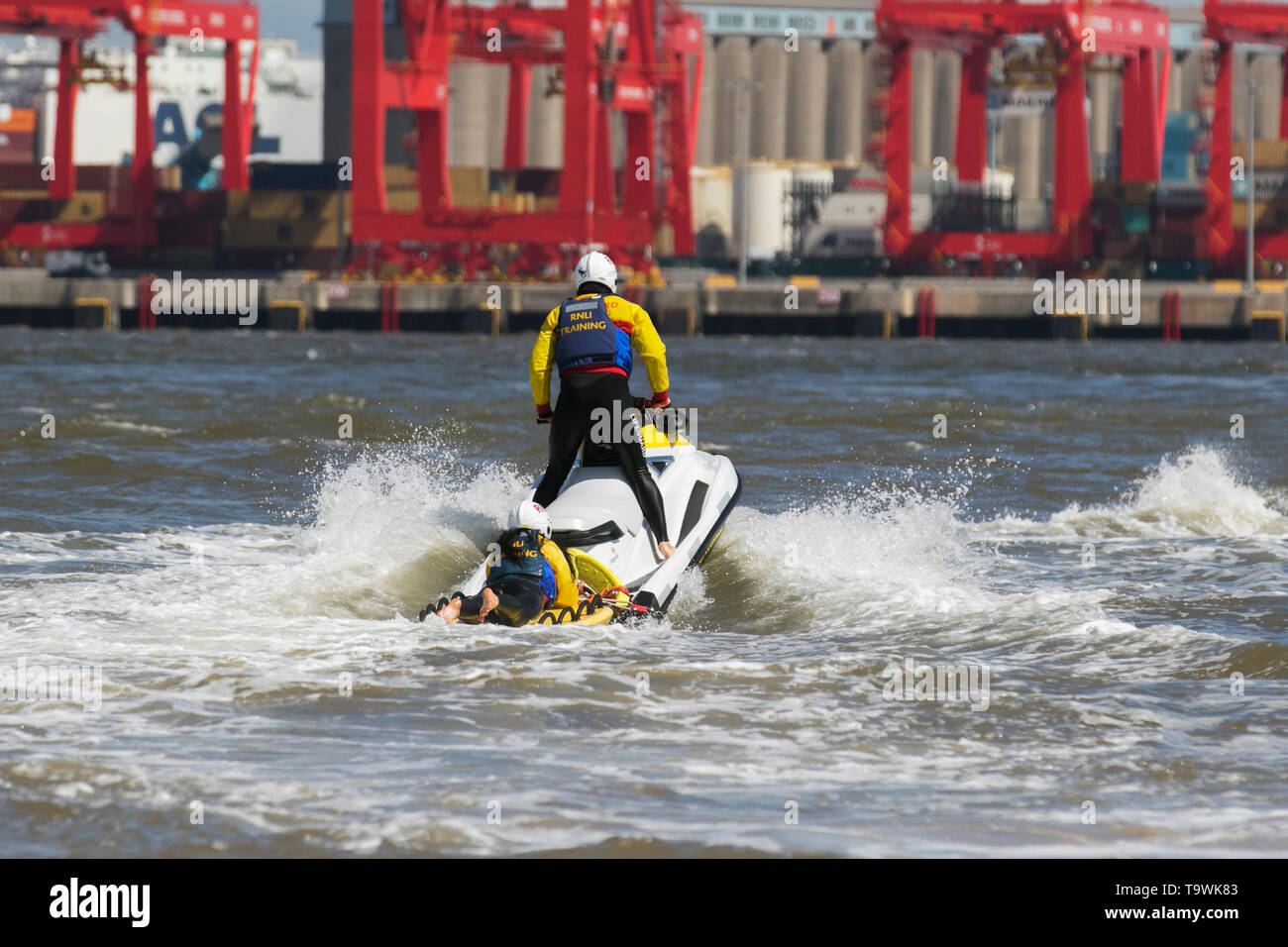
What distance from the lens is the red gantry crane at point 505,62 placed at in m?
53.1

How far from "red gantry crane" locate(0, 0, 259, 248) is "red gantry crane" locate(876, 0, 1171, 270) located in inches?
950

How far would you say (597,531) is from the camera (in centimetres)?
979

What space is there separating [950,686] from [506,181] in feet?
205

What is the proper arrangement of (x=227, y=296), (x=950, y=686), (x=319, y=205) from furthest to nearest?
(x=319, y=205)
(x=227, y=296)
(x=950, y=686)

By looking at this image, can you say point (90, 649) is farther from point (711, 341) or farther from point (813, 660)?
point (711, 341)

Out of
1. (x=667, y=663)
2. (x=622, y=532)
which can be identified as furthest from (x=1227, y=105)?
(x=667, y=663)

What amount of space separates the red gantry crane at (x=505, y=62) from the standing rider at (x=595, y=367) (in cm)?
4267

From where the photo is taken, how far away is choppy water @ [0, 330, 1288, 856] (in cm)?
582

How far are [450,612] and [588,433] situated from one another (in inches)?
71.2

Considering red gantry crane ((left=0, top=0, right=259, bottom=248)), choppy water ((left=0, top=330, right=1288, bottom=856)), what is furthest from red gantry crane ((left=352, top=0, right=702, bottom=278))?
choppy water ((left=0, top=330, right=1288, bottom=856))

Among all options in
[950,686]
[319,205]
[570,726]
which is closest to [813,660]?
[950,686]

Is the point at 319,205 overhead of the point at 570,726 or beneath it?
overhead

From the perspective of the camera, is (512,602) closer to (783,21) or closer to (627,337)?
(627,337)

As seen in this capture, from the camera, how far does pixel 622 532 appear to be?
9977mm
